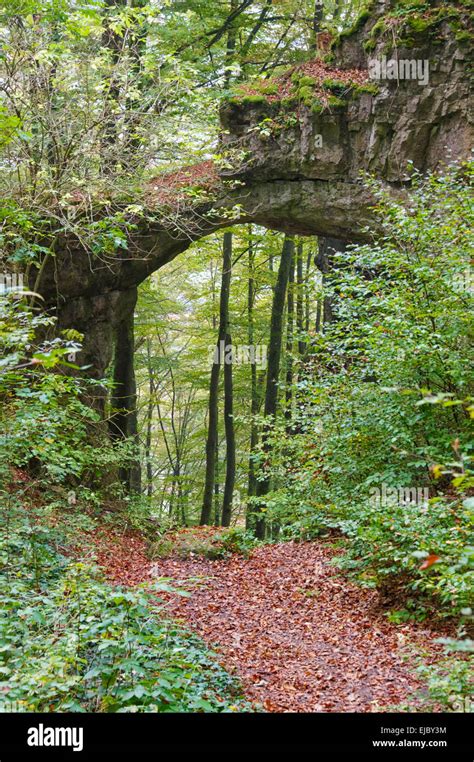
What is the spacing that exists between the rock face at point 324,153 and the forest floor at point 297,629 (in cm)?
495

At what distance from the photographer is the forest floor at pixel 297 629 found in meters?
4.61

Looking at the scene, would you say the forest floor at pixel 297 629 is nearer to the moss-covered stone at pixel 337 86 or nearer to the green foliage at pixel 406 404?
the green foliage at pixel 406 404

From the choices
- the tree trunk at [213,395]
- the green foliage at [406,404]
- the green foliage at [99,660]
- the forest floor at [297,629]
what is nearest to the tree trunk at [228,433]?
the tree trunk at [213,395]

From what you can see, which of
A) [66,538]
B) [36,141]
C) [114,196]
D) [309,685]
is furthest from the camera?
[114,196]

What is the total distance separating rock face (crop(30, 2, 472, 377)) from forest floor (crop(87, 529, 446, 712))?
4948mm

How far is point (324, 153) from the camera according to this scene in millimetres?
11211

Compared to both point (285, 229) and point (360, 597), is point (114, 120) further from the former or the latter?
point (360, 597)

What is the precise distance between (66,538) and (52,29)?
7203 mm

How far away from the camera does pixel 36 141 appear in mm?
8344

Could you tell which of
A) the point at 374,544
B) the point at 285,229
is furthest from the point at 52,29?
the point at 374,544

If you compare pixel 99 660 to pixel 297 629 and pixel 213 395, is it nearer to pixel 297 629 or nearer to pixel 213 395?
pixel 297 629

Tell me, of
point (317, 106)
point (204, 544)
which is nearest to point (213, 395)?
point (204, 544)

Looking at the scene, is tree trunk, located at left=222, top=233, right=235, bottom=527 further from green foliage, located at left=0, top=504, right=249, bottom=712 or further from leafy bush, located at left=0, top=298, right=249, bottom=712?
green foliage, located at left=0, top=504, right=249, bottom=712

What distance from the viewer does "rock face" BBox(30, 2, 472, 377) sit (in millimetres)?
10281
